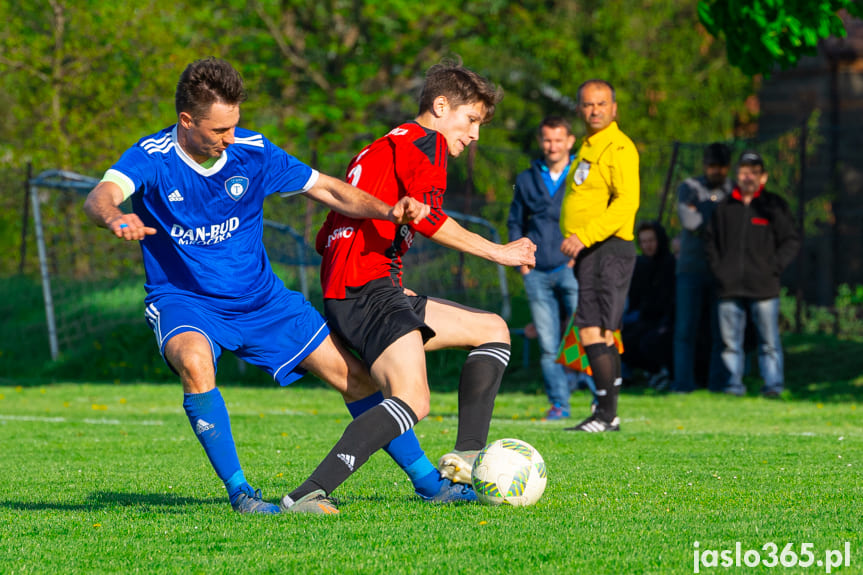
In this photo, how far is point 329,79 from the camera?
30.8 meters

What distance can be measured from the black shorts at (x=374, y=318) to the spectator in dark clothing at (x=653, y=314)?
305 inches

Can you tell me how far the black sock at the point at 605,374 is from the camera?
8055 mm

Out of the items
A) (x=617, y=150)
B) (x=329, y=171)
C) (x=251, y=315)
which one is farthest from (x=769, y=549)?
(x=329, y=171)

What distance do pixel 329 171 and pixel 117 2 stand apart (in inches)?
253

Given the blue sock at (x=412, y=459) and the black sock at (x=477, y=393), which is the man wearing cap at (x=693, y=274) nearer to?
the black sock at (x=477, y=393)

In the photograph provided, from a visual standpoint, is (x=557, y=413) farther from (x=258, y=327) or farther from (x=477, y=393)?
(x=258, y=327)

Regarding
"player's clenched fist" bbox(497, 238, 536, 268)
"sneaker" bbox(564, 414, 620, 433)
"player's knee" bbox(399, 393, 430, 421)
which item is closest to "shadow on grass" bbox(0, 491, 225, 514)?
"player's knee" bbox(399, 393, 430, 421)

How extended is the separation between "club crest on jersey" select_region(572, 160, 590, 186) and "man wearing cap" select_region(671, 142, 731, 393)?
367 cm

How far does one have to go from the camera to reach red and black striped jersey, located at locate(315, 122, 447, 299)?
507 centimetres

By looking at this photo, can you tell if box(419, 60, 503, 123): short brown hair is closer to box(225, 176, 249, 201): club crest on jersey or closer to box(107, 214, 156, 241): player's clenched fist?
box(225, 176, 249, 201): club crest on jersey

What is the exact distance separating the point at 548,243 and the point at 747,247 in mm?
2985

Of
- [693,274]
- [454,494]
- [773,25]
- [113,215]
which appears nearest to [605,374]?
[454,494]

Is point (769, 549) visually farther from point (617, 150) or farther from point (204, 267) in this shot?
point (617, 150)

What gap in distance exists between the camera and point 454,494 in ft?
17.1
